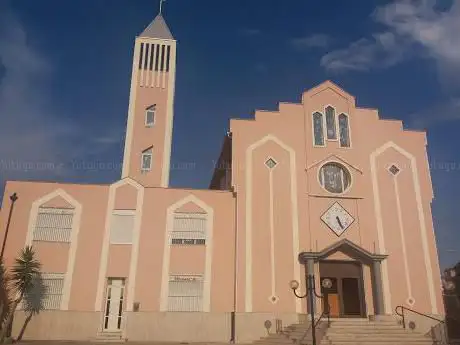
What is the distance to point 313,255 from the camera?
22641 millimetres

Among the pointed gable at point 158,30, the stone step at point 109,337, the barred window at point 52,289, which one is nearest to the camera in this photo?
the stone step at point 109,337

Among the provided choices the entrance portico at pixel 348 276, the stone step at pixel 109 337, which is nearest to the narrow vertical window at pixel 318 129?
the entrance portico at pixel 348 276

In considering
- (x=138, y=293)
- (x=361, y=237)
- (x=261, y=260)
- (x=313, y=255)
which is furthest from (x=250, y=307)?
(x=361, y=237)

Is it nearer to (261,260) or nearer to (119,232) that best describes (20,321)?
(119,232)

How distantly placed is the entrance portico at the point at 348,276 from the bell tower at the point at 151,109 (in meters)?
11.1

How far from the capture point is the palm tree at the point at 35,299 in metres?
21.2

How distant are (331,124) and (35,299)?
19562 mm

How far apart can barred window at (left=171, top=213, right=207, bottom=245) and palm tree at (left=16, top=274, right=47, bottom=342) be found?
7082 millimetres

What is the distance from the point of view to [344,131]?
26453 mm

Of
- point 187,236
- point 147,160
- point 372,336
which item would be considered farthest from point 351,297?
point 147,160

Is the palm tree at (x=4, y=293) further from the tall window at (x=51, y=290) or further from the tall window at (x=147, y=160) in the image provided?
the tall window at (x=147, y=160)

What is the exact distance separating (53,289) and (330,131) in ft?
59.9

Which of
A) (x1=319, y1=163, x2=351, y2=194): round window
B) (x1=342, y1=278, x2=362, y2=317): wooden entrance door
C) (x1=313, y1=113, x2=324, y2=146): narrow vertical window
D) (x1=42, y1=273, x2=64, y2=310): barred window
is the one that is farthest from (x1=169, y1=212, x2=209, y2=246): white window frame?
(x1=313, y1=113, x2=324, y2=146): narrow vertical window

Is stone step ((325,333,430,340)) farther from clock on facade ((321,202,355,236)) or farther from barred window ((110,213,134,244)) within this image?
barred window ((110,213,134,244))
